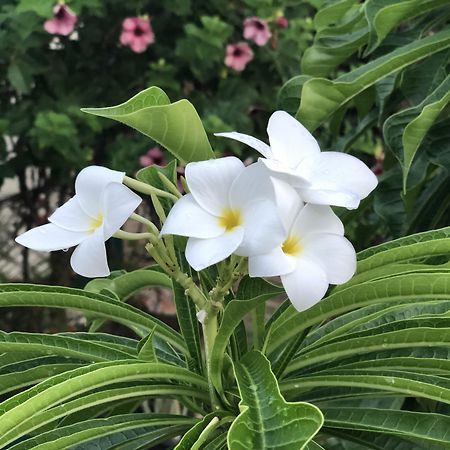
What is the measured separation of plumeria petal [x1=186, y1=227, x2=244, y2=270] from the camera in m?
0.49

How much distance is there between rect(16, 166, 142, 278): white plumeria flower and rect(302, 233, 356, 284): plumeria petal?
136 mm

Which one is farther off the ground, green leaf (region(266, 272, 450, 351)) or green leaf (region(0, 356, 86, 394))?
green leaf (region(0, 356, 86, 394))

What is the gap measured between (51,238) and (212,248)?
0.51 feet

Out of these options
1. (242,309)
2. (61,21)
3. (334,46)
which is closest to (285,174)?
(242,309)

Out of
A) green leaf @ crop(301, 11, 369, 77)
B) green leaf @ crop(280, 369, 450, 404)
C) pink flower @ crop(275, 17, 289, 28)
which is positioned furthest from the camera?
pink flower @ crop(275, 17, 289, 28)

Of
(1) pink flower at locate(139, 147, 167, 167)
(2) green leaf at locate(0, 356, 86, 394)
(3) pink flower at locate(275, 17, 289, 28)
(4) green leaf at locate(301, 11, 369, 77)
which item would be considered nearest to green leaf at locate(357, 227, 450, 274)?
(2) green leaf at locate(0, 356, 86, 394)

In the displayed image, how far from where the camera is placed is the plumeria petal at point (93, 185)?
550 mm

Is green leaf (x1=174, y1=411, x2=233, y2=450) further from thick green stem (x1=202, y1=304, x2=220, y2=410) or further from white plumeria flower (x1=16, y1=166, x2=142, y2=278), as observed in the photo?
white plumeria flower (x1=16, y1=166, x2=142, y2=278)

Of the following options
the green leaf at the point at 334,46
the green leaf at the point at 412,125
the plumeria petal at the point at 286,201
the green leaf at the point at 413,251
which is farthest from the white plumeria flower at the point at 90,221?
the green leaf at the point at 334,46

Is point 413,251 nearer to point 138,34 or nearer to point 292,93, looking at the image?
point 292,93

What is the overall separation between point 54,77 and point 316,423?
1.76 m

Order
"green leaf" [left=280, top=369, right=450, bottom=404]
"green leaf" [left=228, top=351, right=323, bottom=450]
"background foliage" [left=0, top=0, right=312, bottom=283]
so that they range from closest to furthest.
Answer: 1. "green leaf" [left=228, top=351, right=323, bottom=450]
2. "green leaf" [left=280, top=369, right=450, bottom=404]
3. "background foliage" [left=0, top=0, right=312, bottom=283]

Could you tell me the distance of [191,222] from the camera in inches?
20.4

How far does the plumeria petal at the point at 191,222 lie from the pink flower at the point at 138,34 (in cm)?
153
